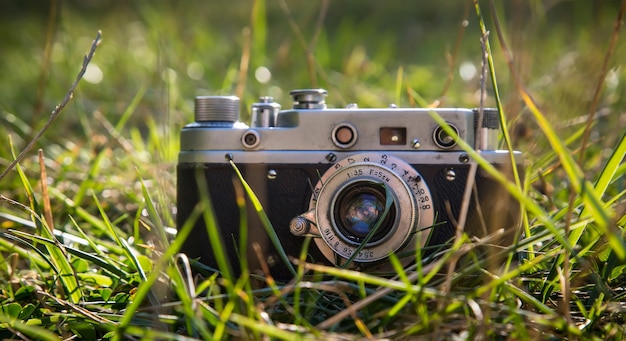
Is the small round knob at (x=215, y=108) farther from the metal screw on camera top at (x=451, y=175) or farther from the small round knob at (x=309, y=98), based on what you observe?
the metal screw on camera top at (x=451, y=175)

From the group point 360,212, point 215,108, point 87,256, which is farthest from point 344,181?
point 87,256

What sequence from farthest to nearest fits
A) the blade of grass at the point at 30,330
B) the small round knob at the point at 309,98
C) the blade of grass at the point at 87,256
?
the small round knob at the point at 309,98
the blade of grass at the point at 87,256
the blade of grass at the point at 30,330

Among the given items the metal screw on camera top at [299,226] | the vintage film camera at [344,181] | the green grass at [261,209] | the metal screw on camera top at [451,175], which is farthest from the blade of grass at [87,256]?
the metal screw on camera top at [451,175]

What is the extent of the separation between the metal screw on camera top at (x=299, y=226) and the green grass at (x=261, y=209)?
0.06 meters

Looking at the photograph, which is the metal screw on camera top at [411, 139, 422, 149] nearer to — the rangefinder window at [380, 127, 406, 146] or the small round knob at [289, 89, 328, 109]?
the rangefinder window at [380, 127, 406, 146]

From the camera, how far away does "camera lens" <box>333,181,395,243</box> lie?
909 mm

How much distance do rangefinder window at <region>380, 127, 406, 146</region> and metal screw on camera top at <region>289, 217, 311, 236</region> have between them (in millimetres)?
145

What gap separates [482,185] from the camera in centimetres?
91

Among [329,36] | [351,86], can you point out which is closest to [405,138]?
[351,86]

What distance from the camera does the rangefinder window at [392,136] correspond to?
36.5 inches

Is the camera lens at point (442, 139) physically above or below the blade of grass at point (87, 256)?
above

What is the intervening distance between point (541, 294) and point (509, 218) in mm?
104

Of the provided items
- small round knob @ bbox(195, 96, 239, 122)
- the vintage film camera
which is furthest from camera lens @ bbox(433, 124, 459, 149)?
small round knob @ bbox(195, 96, 239, 122)

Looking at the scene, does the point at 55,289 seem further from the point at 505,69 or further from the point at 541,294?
the point at 505,69
